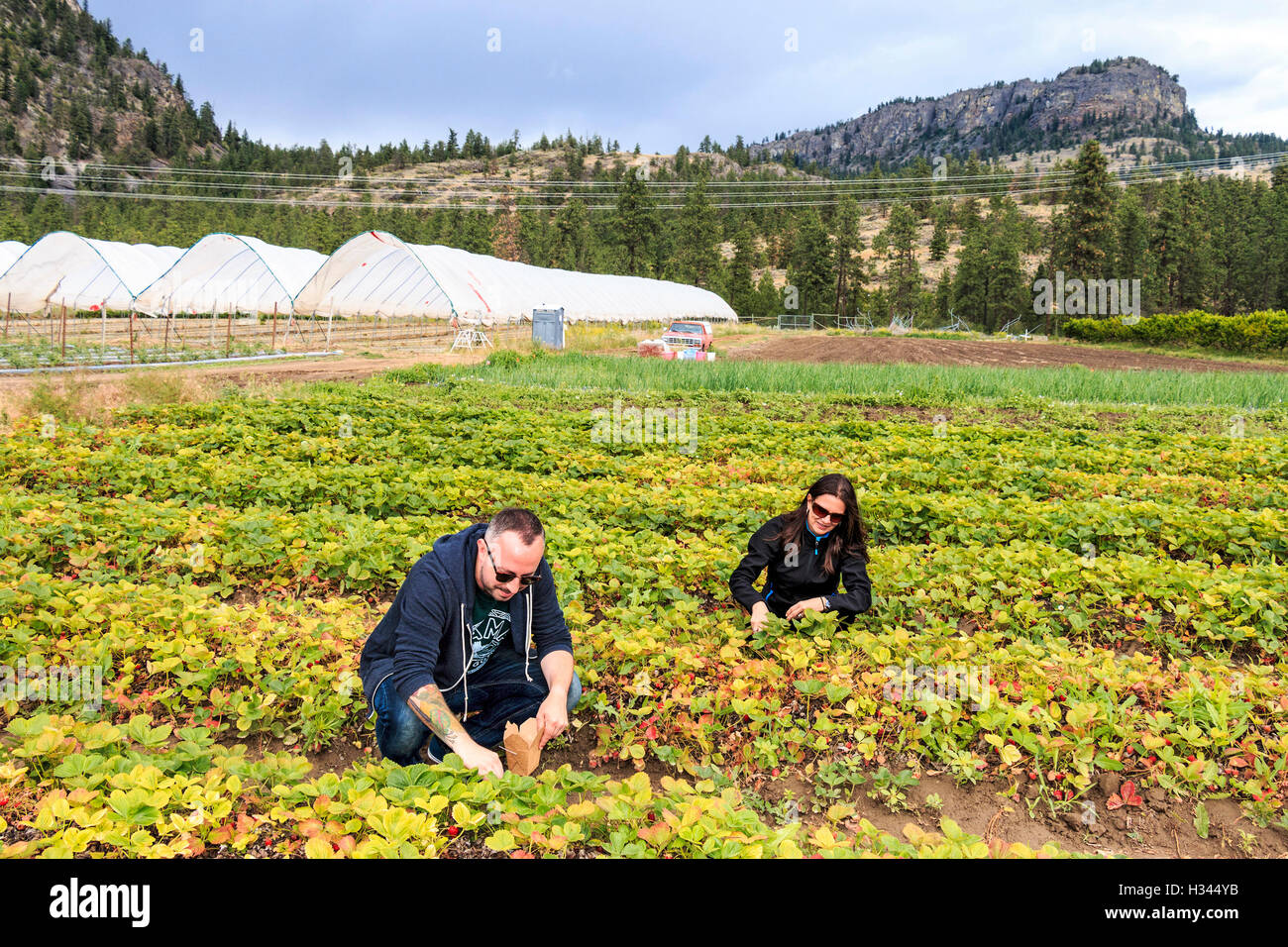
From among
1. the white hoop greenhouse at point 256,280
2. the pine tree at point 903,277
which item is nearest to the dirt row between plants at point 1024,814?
the white hoop greenhouse at point 256,280

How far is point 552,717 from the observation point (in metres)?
3.25

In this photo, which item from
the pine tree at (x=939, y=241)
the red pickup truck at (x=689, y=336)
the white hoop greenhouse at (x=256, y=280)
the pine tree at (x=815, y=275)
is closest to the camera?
the white hoop greenhouse at (x=256, y=280)

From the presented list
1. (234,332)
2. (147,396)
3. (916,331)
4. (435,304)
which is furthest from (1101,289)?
(147,396)

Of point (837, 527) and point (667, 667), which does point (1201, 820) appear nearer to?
point (837, 527)

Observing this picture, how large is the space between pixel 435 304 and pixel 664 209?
93.1 m

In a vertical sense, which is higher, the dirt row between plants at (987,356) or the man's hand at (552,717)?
the dirt row between plants at (987,356)

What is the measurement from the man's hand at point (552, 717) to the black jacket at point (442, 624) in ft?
0.87

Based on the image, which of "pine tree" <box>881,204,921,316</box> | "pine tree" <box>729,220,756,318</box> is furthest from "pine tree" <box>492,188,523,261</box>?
"pine tree" <box>881,204,921,316</box>

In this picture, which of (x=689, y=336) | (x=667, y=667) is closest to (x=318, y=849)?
(x=667, y=667)

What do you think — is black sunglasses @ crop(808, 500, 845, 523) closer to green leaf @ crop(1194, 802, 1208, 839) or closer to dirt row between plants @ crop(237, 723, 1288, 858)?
dirt row between plants @ crop(237, 723, 1288, 858)

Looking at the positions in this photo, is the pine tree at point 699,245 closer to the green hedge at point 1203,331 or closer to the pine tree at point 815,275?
the pine tree at point 815,275

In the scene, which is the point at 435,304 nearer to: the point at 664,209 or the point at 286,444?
the point at 286,444

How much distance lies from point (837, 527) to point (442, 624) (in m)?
2.53

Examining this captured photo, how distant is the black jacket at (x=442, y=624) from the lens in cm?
312
